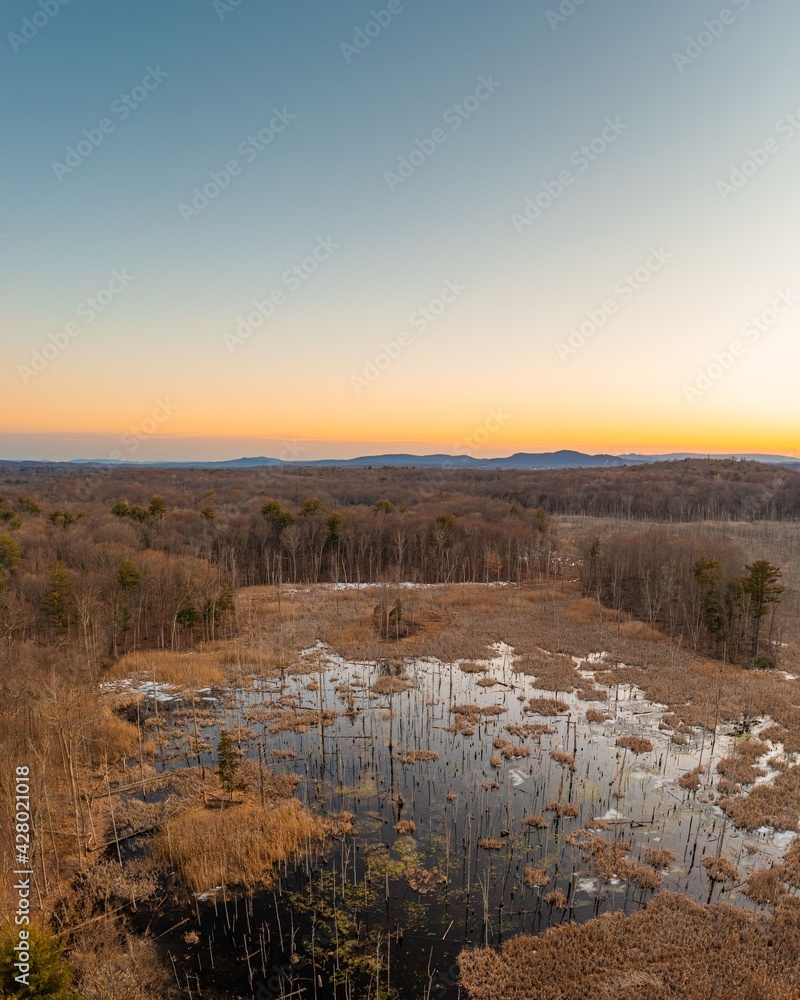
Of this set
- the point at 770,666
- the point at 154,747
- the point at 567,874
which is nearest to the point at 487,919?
the point at 567,874

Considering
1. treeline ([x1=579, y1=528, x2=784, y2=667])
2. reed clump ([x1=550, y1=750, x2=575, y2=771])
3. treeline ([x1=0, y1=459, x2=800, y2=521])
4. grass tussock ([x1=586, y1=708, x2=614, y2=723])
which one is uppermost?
treeline ([x1=0, y1=459, x2=800, y2=521])

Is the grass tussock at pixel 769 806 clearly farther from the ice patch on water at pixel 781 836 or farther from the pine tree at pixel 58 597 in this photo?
the pine tree at pixel 58 597

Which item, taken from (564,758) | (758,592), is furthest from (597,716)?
(758,592)

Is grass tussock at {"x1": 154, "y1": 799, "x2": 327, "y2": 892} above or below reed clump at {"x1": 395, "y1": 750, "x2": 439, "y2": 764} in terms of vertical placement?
above

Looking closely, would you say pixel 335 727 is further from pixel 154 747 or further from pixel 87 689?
pixel 87 689

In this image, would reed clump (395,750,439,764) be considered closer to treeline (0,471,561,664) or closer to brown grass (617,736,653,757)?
brown grass (617,736,653,757)

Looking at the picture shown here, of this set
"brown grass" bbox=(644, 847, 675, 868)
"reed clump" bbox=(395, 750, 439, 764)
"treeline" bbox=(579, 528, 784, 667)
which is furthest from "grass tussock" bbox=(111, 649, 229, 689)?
"treeline" bbox=(579, 528, 784, 667)

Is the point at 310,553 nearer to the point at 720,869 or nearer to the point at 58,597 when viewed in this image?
the point at 58,597
